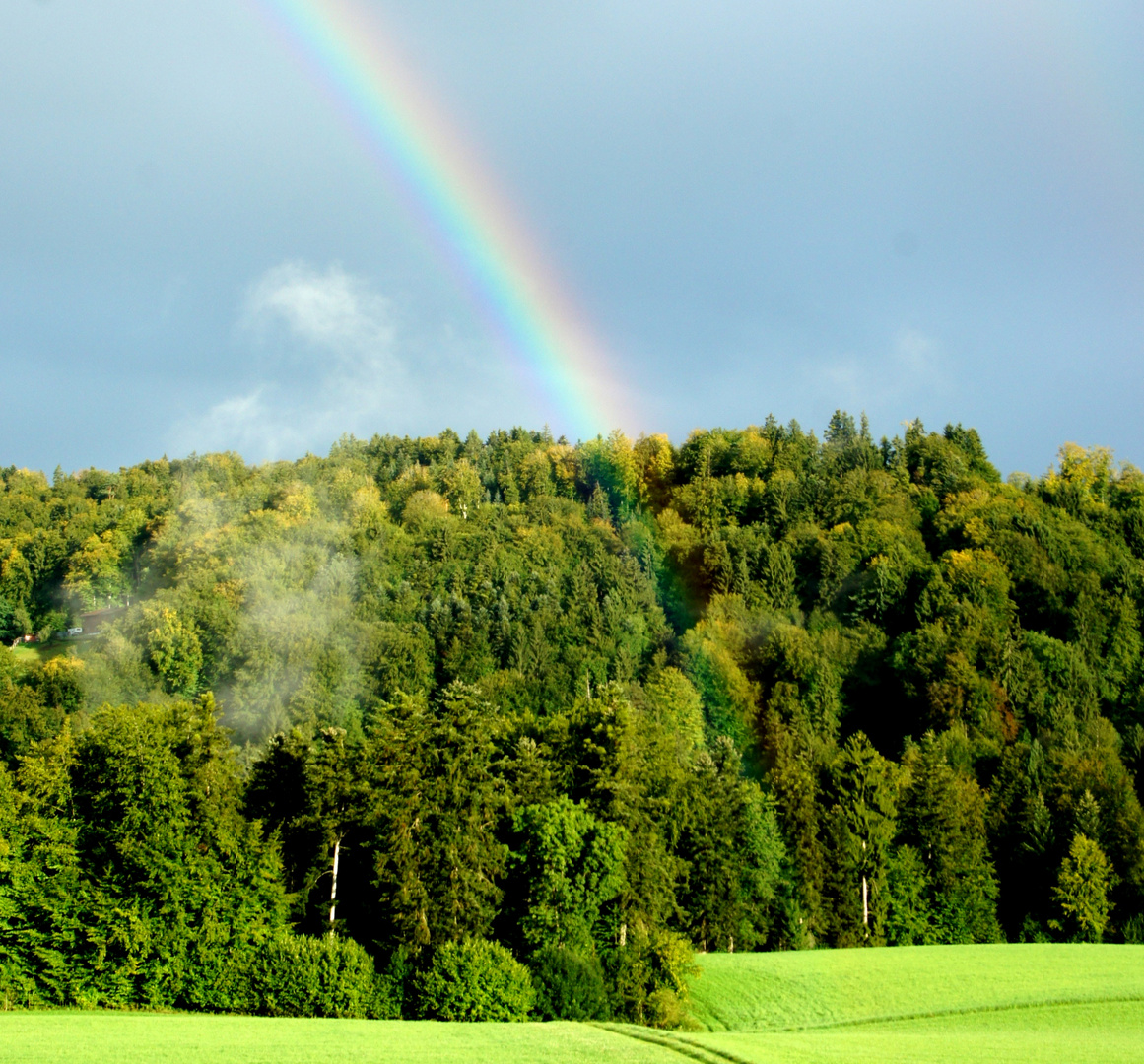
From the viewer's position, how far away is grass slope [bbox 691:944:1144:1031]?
47094 millimetres

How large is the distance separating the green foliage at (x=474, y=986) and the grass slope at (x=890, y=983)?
9.38 m

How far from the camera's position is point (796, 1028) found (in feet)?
148

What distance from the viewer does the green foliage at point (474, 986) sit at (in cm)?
4372

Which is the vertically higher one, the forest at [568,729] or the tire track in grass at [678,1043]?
the forest at [568,729]

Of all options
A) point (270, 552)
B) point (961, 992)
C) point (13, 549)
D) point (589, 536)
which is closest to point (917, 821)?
point (961, 992)

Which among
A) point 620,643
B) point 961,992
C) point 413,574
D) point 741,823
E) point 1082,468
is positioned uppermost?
point 1082,468

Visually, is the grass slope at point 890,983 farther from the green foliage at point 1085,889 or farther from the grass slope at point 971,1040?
the green foliage at point 1085,889

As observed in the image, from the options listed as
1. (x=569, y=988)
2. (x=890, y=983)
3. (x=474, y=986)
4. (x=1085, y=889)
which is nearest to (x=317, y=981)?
(x=474, y=986)

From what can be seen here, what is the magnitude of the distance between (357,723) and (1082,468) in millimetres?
115277

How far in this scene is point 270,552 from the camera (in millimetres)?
163000

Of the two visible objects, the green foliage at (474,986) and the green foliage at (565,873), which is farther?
the green foliage at (565,873)

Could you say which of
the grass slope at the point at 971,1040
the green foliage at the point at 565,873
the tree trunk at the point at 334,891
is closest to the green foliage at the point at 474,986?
the green foliage at the point at 565,873

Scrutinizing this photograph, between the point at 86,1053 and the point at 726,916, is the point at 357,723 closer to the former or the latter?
the point at 726,916

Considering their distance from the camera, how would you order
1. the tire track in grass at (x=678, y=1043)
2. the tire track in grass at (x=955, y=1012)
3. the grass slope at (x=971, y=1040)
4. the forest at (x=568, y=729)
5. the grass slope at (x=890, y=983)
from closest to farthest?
1. the tire track in grass at (x=678, y=1043)
2. the grass slope at (x=971, y=1040)
3. the tire track in grass at (x=955, y=1012)
4. the grass slope at (x=890, y=983)
5. the forest at (x=568, y=729)
